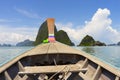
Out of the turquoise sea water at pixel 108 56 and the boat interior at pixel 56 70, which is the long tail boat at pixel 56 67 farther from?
the turquoise sea water at pixel 108 56

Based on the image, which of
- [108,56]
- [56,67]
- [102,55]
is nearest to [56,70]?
[56,67]

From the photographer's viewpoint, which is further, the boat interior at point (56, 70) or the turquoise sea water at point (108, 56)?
the turquoise sea water at point (108, 56)

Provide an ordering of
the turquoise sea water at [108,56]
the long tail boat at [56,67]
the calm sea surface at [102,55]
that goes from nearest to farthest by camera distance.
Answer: the long tail boat at [56,67]
the turquoise sea water at [108,56]
the calm sea surface at [102,55]

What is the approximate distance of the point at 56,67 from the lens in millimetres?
8172

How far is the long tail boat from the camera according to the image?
755 cm

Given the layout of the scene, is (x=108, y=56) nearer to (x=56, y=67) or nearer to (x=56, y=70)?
(x=56, y=67)

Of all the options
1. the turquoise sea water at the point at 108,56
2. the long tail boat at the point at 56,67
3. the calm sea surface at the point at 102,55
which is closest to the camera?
the long tail boat at the point at 56,67

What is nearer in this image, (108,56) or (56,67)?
(56,67)

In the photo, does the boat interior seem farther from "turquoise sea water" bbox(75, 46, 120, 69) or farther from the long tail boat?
"turquoise sea water" bbox(75, 46, 120, 69)

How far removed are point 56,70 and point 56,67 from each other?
40 cm

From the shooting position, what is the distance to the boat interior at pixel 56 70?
7.57 meters

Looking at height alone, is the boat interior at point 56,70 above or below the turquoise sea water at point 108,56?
above

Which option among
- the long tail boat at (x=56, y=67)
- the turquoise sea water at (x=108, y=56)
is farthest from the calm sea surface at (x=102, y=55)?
the long tail boat at (x=56, y=67)

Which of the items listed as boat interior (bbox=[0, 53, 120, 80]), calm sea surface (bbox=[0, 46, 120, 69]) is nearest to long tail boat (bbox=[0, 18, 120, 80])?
boat interior (bbox=[0, 53, 120, 80])
